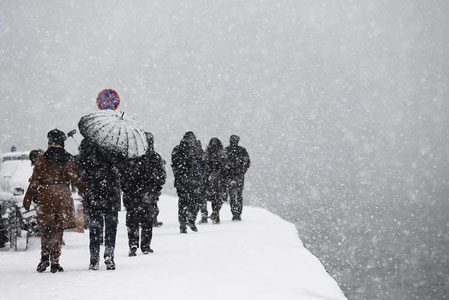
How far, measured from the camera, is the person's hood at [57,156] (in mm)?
6867

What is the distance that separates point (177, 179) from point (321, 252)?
5724 mm

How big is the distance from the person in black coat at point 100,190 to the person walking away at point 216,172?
684 centimetres

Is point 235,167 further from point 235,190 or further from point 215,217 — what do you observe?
point 215,217

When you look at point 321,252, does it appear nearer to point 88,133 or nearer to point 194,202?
point 194,202

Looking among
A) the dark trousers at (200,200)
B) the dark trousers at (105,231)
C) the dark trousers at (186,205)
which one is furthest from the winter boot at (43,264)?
the dark trousers at (200,200)

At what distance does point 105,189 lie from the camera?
6.85m

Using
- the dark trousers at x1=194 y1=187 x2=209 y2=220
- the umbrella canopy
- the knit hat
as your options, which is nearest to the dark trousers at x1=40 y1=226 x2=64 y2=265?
the knit hat

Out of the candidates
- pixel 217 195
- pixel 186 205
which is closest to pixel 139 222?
pixel 186 205

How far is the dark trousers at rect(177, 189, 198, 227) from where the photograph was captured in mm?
11477

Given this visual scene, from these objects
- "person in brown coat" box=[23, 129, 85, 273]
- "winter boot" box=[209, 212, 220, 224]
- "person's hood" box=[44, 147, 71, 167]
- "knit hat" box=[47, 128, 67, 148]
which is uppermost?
"knit hat" box=[47, 128, 67, 148]

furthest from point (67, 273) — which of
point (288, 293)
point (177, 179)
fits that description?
point (177, 179)

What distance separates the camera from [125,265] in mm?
7410

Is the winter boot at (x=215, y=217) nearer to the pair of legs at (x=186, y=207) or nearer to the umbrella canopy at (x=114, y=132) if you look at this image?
the pair of legs at (x=186, y=207)

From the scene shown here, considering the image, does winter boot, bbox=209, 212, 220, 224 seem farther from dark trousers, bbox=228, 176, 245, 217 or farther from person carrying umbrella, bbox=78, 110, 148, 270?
person carrying umbrella, bbox=78, 110, 148, 270
